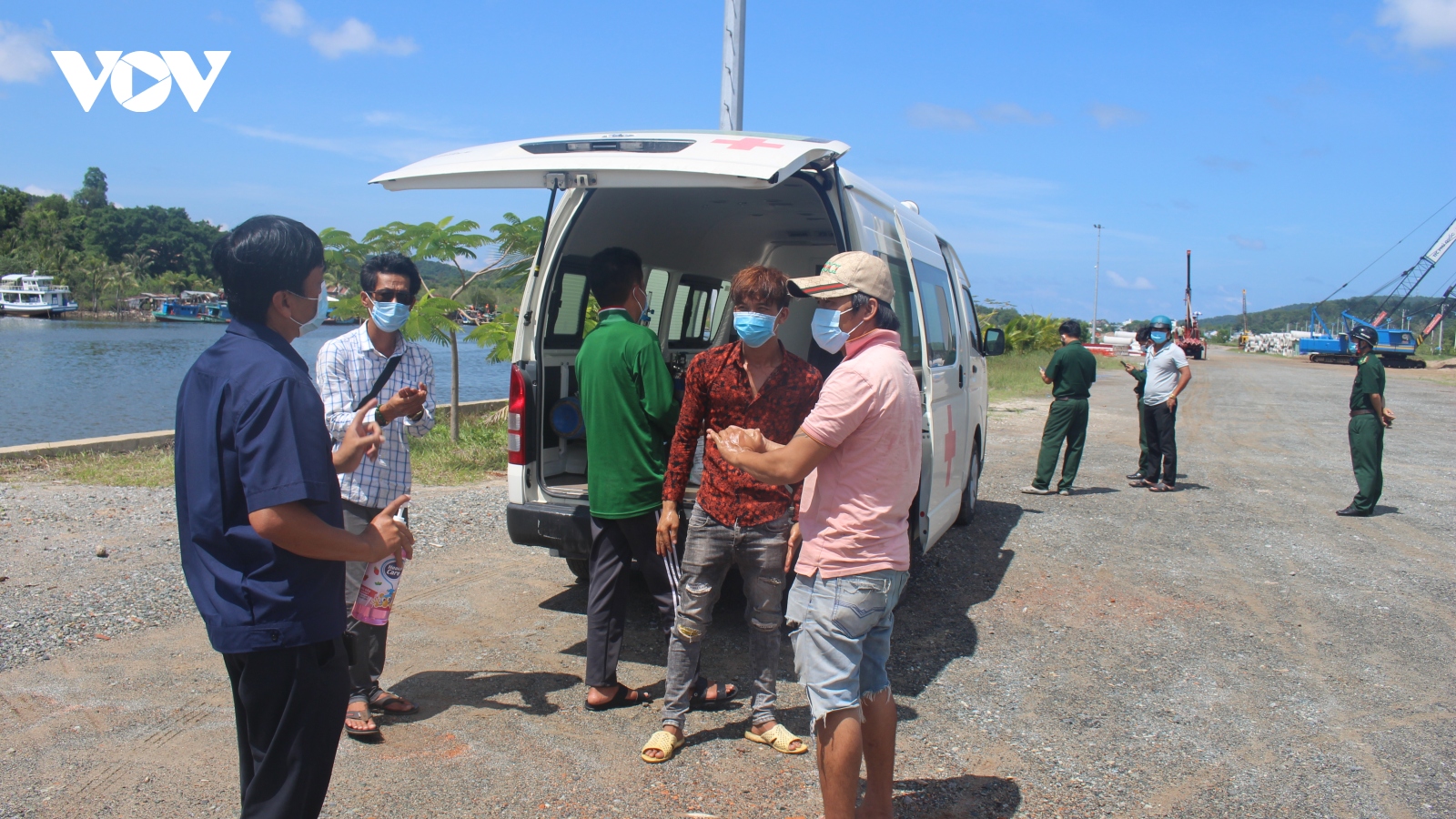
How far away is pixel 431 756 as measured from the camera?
342cm

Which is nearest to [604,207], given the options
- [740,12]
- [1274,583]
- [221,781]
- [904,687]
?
[904,687]

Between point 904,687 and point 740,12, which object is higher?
point 740,12

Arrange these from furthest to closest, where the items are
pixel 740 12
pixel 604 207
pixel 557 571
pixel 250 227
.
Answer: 1. pixel 740 12
2. pixel 557 571
3. pixel 604 207
4. pixel 250 227

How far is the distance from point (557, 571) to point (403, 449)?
8.07 ft

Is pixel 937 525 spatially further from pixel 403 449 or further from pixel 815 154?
pixel 403 449

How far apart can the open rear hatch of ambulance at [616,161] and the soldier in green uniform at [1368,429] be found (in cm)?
716

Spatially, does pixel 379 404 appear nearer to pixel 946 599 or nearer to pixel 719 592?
pixel 719 592

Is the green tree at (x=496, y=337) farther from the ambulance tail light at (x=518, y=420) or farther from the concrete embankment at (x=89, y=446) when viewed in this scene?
the ambulance tail light at (x=518, y=420)

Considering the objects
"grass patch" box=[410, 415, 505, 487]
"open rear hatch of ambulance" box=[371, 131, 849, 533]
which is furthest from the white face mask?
"grass patch" box=[410, 415, 505, 487]

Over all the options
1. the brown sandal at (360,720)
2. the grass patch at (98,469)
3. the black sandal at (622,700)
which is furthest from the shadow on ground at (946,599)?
the grass patch at (98,469)

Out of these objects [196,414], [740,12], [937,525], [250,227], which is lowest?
[937,525]

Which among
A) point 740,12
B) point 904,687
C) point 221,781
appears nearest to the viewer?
point 221,781

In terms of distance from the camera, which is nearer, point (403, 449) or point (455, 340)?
point (403, 449)

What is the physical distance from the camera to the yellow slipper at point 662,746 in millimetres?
3422
